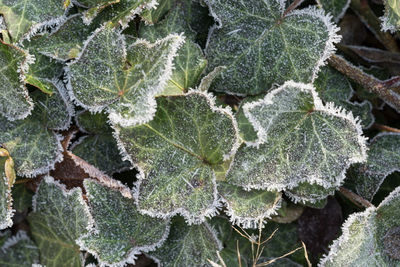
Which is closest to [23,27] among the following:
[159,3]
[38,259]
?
[159,3]

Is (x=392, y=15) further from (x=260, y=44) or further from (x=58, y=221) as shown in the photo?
(x=58, y=221)

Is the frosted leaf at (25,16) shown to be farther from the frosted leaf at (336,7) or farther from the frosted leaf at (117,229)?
the frosted leaf at (336,7)

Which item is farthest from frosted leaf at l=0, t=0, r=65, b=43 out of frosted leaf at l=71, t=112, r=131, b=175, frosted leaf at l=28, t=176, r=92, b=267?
frosted leaf at l=28, t=176, r=92, b=267

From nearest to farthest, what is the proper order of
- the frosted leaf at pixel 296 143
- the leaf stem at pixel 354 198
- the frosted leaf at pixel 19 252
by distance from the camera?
the frosted leaf at pixel 296 143, the leaf stem at pixel 354 198, the frosted leaf at pixel 19 252

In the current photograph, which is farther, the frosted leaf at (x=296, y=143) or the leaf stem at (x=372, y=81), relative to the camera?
the leaf stem at (x=372, y=81)

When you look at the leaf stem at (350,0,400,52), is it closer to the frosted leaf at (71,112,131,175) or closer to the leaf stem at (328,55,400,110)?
the leaf stem at (328,55,400,110)

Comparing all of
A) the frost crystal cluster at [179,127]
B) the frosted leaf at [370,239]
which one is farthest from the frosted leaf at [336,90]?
the frosted leaf at [370,239]

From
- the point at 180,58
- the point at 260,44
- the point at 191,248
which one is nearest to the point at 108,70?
the point at 180,58

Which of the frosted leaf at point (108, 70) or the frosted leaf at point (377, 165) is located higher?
the frosted leaf at point (108, 70)
